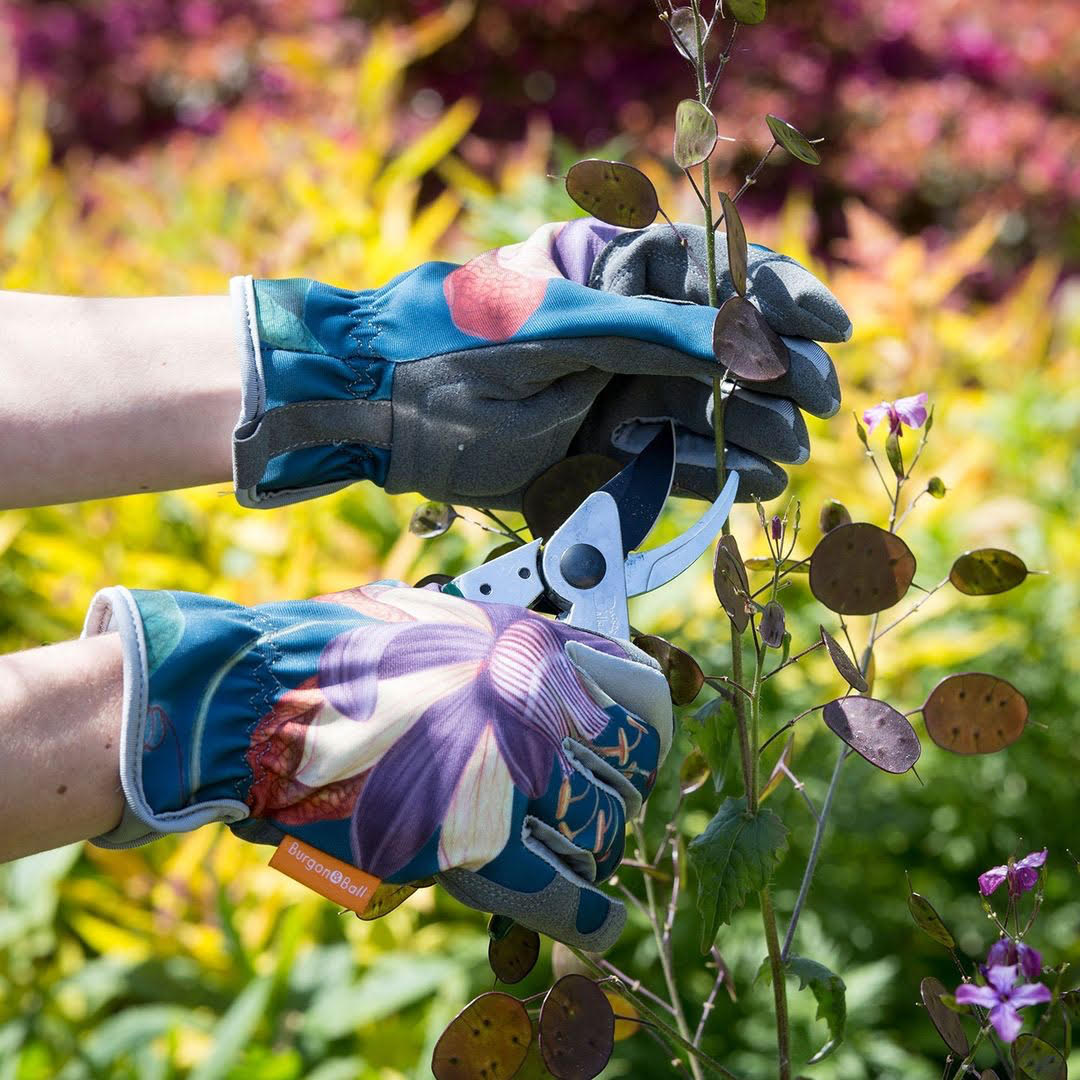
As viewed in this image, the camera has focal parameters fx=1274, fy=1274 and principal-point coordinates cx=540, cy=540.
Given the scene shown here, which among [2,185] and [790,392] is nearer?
[790,392]

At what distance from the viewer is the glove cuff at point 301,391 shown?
3.96 ft

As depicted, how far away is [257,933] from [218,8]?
4626 millimetres

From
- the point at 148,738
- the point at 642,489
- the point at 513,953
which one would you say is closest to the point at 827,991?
the point at 513,953

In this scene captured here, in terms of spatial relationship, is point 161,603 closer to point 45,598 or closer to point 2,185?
point 45,598

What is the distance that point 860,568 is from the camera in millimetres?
901

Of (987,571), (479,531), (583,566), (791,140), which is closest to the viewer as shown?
(791,140)

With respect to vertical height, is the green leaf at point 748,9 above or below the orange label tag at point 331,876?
above

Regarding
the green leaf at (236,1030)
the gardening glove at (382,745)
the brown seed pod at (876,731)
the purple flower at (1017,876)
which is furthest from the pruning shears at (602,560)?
the green leaf at (236,1030)

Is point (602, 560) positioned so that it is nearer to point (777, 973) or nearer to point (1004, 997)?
point (777, 973)

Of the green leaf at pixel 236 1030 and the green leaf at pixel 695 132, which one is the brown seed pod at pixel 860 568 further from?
the green leaf at pixel 236 1030

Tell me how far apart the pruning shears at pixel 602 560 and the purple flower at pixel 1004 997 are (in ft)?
1.43

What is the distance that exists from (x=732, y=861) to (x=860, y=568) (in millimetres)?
248

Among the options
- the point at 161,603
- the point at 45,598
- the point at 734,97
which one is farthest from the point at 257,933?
the point at 734,97

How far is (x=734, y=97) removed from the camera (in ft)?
15.4
